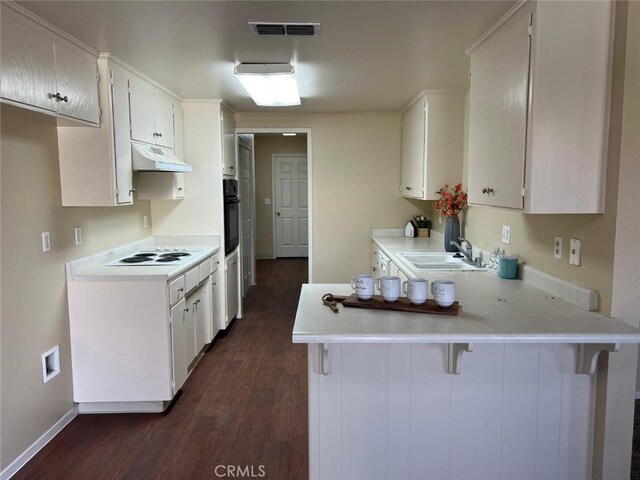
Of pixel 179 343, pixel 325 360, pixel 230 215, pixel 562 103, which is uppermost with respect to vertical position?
pixel 562 103

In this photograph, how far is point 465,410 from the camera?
2.03 m

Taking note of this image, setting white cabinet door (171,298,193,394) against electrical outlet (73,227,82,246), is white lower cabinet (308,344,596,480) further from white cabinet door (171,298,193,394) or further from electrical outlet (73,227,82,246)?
electrical outlet (73,227,82,246)

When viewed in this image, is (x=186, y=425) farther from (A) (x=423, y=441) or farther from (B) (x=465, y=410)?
(B) (x=465, y=410)

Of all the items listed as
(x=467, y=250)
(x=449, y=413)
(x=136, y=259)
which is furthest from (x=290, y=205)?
(x=449, y=413)

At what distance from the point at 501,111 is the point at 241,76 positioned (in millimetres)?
1713

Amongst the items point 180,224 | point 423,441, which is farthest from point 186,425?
point 180,224

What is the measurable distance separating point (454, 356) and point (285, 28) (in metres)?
1.78

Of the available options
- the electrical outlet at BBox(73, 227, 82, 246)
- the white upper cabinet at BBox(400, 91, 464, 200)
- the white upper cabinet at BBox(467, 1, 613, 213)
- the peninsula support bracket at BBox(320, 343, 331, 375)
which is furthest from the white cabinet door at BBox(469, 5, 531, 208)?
the electrical outlet at BBox(73, 227, 82, 246)

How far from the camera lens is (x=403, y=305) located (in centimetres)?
199

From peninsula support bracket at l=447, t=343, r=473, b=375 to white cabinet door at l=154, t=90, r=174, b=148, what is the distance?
2.86m

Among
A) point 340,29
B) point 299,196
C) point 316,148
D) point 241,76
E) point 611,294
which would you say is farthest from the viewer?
point 299,196

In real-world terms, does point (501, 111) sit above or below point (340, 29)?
below

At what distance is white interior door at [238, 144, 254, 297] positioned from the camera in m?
5.80

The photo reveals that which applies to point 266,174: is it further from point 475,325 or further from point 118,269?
point 475,325
